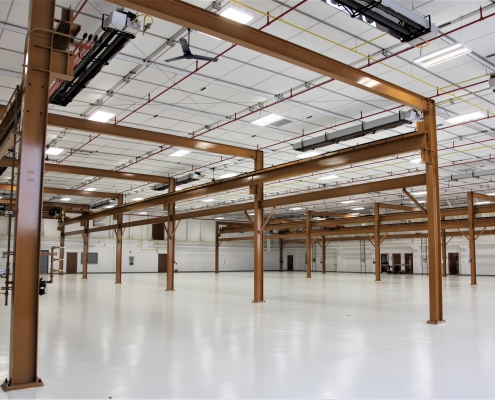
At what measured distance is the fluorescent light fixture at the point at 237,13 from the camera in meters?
11.7

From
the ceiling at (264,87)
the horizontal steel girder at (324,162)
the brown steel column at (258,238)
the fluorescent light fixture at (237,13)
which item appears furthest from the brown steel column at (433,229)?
Answer: the brown steel column at (258,238)

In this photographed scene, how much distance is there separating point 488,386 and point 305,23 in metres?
9.78

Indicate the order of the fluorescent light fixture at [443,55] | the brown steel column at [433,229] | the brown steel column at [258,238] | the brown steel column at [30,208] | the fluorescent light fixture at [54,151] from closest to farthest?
the brown steel column at [30,208] → the fluorescent light fixture at [443,55] → the brown steel column at [433,229] → the brown steel column at [258,238] → the fluorescent light fixture at [54,151]

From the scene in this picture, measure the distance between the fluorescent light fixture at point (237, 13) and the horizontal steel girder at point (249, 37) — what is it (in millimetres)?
A: 1497

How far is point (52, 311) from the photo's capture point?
17.0m

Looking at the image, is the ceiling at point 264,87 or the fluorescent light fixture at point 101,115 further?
the fluorescent light fixture at point 101,115

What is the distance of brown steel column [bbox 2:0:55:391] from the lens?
761cm

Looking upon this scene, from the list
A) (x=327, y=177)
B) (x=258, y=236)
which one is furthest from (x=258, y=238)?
(x=327, y=177)

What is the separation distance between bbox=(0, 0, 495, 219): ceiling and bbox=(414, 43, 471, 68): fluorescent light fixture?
369 mm

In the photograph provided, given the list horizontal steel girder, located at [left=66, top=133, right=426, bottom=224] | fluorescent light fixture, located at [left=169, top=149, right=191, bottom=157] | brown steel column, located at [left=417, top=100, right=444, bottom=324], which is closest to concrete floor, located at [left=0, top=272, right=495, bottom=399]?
brown steel column, located at [left=417, top=100, right=444, bottom=324]

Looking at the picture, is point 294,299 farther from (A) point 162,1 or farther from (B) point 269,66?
(A) point 162,1

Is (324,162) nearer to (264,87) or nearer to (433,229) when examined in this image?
(264,87)

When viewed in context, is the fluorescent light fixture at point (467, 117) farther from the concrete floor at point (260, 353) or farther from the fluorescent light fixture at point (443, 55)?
the concrete floor at point (260, 353)

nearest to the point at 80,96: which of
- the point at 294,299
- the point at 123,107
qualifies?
the point at 123,107
